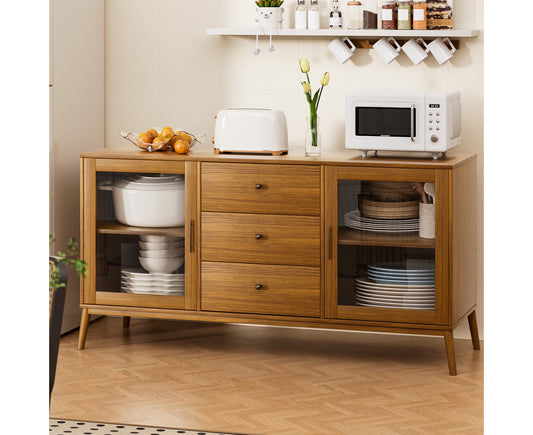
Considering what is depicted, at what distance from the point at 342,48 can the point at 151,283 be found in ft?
4.72

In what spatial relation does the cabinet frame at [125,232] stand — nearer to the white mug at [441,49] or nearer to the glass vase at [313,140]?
the glass vase at [313,140]

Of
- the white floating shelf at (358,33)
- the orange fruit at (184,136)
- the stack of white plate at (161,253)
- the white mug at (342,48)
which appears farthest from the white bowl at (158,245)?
the white mug at (342,48)

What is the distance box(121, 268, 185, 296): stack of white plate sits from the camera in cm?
396

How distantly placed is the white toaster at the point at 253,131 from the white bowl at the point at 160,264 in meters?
0.55

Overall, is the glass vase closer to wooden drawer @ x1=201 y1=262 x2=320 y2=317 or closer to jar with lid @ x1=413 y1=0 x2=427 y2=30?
wooden drawer @ x1=201 y1=262 x2=320 y2=317

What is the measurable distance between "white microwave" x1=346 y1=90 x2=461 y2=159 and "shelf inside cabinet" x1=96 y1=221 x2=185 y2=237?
0.86m

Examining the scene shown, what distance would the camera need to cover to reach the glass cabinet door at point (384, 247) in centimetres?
363

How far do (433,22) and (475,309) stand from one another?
1381 millimetres

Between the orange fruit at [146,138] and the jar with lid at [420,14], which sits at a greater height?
the jar with lid at [420,14]

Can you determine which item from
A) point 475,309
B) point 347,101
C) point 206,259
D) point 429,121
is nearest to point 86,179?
point 206,259

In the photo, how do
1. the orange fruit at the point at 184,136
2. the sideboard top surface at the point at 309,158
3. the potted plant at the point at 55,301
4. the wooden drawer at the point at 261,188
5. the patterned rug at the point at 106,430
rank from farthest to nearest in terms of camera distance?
the orange fruit at the point at 184,136
the wooden drawer at the point at 261,188
the sideboard top surface at the point at 309,158
the patterned rug at the point at 106,430
the potted plant at the point at 55,301

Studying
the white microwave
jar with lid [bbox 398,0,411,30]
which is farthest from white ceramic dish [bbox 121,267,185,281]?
jar with lid [bbox 398,0,411,30]

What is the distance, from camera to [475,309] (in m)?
4.23
